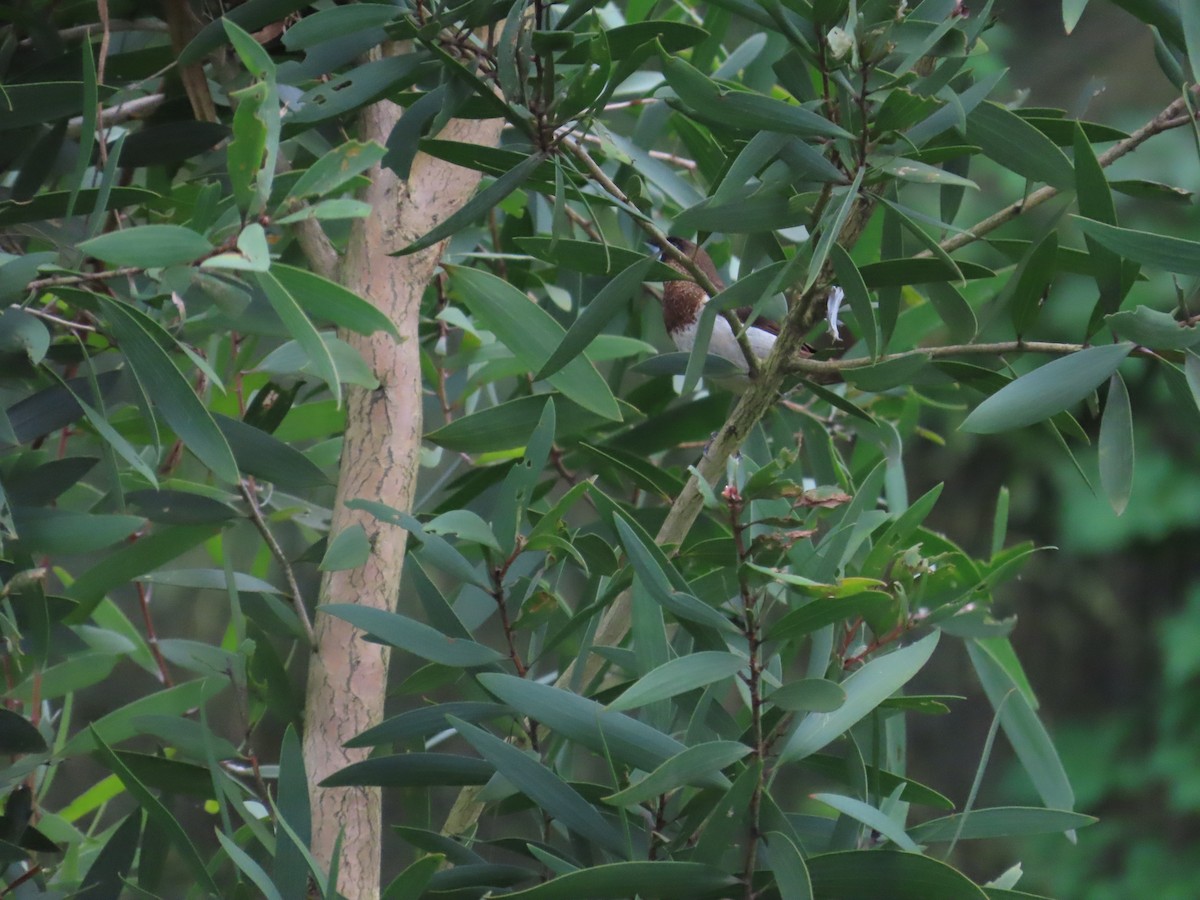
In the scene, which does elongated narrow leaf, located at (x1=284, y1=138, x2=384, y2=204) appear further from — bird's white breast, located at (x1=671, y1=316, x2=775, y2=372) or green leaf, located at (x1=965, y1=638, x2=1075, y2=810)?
bird's white breast, located at (x1=671, y1=316, x2=775, y2=372)

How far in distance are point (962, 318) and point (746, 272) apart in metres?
0.11

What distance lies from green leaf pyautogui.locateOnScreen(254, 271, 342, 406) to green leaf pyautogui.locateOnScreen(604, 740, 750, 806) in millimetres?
198

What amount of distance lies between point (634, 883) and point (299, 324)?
0.90ft

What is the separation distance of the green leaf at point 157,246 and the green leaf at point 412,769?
10.1 inches

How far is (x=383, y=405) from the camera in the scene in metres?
0.73

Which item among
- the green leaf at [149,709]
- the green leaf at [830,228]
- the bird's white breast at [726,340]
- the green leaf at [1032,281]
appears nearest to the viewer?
the green leaf at [830,228]

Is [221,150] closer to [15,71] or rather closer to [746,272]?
[15,71]

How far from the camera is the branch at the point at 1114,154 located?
1.78 ft

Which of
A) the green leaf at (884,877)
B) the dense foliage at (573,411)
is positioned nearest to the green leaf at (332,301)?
the dense foliage at (573,411)

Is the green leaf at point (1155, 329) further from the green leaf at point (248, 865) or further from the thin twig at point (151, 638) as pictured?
the thin twig at point (151, 638)

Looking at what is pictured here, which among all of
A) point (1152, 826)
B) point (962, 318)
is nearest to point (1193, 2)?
point (962, 318)

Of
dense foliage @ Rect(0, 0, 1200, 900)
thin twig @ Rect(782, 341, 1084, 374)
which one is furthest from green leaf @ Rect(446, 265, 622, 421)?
thin twig @ Rect(782, 341, 1084, 374)

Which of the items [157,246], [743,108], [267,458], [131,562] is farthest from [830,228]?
[131,562]

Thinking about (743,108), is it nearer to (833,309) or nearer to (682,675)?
(682,675)
